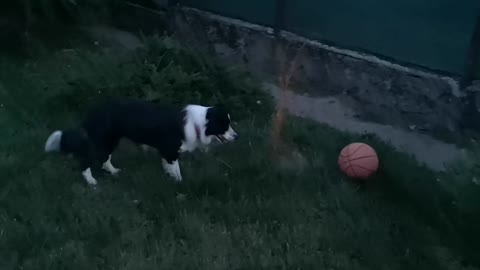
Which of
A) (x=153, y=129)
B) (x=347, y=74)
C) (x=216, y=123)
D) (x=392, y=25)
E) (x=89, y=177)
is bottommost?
(x=89, y=177)

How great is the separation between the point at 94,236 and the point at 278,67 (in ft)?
14.1

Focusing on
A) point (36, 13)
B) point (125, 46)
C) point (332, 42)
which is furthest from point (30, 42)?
point (332, 42)

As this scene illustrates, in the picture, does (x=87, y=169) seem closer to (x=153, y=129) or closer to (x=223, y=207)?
(x=153, y=129)

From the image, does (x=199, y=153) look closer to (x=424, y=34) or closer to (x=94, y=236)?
(x=94, y=236)

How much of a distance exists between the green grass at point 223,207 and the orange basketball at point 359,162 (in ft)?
0.34

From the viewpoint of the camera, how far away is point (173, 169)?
6.14m

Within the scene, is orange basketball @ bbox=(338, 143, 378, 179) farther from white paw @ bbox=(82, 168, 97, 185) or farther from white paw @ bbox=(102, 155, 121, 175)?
white paw @ bbox=(82, 168, 97, 185)

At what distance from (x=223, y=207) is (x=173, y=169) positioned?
2.23ft

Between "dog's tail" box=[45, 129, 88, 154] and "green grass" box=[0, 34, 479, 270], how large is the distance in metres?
0.12

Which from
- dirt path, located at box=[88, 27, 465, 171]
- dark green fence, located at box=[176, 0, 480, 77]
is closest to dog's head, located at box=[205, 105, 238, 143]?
dirt path, located at box=[88, 27, 465, 171]

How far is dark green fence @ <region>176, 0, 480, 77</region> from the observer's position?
754 cm

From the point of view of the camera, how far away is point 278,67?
9.02m

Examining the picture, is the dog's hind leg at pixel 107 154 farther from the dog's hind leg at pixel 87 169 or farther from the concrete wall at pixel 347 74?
the concrete wall at pixel 347 74

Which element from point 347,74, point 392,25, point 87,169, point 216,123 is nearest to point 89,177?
point 87,169
